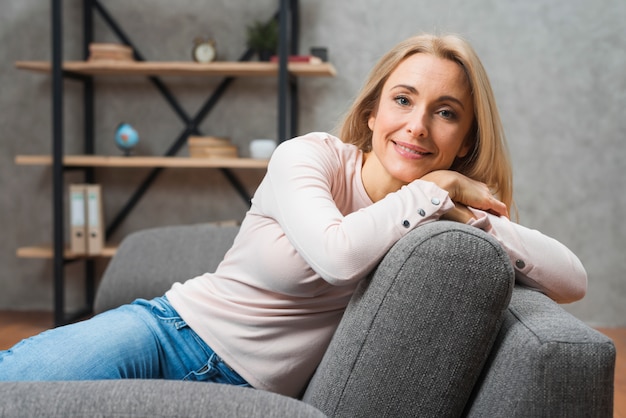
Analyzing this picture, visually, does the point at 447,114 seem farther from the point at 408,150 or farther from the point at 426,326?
the point at 426,326

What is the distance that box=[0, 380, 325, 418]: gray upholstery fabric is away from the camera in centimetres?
66

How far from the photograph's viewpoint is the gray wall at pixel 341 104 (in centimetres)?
360

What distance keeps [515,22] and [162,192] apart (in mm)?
2100

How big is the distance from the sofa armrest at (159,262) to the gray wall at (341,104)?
1.69 m

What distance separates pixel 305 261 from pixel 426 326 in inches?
11.8

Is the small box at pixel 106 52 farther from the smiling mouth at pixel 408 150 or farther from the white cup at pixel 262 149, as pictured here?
the smiling mouth at pixel 408 150

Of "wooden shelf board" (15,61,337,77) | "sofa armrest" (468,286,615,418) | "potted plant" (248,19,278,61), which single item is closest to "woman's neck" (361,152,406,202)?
"sofa armrest" (468,286,615,418)

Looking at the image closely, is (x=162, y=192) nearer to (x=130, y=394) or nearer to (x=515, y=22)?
(x=515, y=22)

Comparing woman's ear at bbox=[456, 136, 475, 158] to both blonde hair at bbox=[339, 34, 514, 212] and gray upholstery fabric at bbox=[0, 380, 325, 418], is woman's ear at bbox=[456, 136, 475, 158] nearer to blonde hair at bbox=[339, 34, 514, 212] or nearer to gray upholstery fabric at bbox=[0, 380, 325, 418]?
blonde hair at bbox=[339, 34, 514, 212]

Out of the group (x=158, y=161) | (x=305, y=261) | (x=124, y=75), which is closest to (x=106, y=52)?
(x=124, y=75)

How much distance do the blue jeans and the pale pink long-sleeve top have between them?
32 millimetres

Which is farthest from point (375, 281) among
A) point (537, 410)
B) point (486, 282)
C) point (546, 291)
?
point (546, 291)

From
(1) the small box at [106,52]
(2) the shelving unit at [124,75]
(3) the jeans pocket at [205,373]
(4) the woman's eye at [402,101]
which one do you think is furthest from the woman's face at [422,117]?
(1) the small box at [106,52]

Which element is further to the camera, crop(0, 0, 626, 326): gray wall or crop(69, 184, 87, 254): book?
crop(0, 0, 626, 326): gray wall
